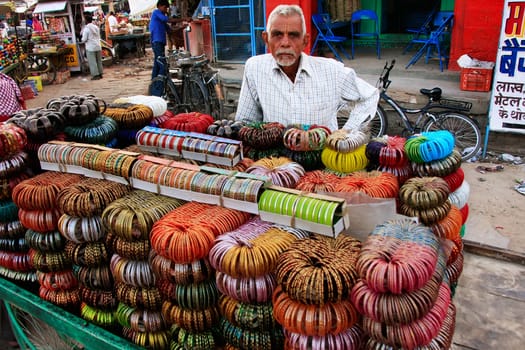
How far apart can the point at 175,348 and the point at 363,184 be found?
Answer: 0.88m

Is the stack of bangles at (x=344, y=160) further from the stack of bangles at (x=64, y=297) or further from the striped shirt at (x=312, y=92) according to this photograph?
the stack of bangles at (x=64, y=297)

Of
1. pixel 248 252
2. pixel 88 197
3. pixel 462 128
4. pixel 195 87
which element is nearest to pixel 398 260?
pixel 248 252

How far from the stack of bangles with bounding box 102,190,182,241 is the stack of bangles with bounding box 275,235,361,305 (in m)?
0.52

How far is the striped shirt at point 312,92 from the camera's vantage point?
2.52 meters

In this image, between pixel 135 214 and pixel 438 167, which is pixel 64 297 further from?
pixel 438 167

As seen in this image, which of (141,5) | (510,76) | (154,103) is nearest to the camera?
(154,103)

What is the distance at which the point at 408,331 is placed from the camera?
1123 millimetres

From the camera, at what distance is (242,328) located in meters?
1.38

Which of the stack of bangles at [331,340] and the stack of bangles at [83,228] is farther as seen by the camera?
the stack of bangles at [83,228]

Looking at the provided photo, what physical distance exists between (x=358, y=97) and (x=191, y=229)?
1.54 meters

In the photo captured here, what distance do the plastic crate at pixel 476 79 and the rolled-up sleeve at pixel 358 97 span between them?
14.0ft

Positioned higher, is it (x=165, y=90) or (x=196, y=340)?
(x=196, y=340)

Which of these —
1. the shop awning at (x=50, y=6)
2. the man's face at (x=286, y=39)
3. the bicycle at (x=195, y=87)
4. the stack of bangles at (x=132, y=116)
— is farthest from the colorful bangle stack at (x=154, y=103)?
the shop awning at (x=50, y=6)

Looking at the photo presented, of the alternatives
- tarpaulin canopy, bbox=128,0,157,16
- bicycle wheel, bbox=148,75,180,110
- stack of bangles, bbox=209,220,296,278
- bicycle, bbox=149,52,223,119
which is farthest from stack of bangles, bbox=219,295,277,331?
tarpaulin canopy, bbox=128,0,157,16
